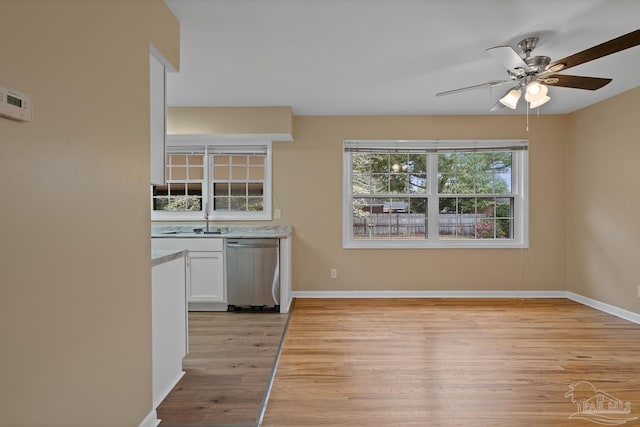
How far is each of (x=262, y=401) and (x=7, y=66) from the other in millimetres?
2004

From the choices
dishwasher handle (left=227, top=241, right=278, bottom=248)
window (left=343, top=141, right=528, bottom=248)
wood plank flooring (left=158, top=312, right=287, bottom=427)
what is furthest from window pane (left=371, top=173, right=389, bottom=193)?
wood plank flooring (left=158, top=312, right=287, bottom=427)

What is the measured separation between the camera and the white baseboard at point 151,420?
1.78 metres

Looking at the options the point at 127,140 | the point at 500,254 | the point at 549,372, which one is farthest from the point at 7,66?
the point at 500,254

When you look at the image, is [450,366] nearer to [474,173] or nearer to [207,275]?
[207,275]

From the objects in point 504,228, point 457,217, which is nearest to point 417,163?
point 457,217

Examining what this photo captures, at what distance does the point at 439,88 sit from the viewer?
11.5 feet

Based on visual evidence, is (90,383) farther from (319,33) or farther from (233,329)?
(319,33)

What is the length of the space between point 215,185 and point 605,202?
4.66 m

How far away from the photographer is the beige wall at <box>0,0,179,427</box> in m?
1.02

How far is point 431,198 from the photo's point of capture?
4.62 metres

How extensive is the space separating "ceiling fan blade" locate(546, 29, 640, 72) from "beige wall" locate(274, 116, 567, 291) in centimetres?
225

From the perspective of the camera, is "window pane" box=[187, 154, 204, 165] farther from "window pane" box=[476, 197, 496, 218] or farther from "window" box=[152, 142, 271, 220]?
"window pane" box=[476, 197, 496, 218]

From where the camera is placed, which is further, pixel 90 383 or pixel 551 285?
pixel 551 285

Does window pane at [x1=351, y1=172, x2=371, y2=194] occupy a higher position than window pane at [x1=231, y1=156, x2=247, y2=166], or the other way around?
window pane at [x1=231, y1=156, x2=247, y2=166]
